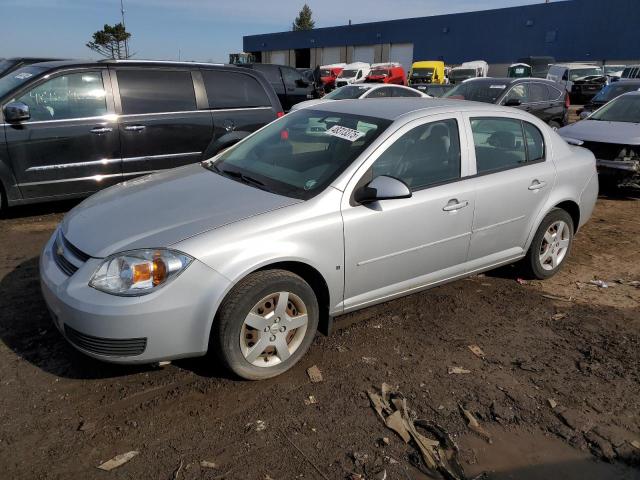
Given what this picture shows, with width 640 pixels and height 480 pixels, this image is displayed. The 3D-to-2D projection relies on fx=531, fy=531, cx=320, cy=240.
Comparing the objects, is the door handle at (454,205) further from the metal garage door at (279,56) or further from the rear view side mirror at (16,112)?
the metal garage door at (279,56)

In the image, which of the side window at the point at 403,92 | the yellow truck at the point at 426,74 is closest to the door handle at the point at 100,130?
the side window at the point at 403,92

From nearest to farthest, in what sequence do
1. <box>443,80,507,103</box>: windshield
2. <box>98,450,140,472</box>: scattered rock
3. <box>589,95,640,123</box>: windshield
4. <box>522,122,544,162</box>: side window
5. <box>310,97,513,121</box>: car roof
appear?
1. <box>98,450,140,472</box>: scattered rock
2. <box>310,97,513,121</box>: car roof
3. <box>522,122,544,162</box>: side window
4. <box>589,95,640,123</box>: windshield
5. <box>443,80,507,103</box>: windshield

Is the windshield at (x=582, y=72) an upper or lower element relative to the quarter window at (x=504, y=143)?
lower

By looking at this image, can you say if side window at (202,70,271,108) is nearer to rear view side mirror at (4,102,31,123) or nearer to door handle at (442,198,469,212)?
rear view side mirror at (4,102,31,123)

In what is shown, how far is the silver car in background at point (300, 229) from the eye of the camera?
2.80m

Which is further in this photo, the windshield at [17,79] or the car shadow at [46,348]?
the windshield at [17,79]

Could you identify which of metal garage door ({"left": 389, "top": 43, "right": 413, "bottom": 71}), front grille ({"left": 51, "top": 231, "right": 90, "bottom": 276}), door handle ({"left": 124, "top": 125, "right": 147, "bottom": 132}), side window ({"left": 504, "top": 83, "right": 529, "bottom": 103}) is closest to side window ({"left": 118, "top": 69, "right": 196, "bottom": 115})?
door handle ({"left": 124, "top": 125, "right": 147, "bottom": 132})

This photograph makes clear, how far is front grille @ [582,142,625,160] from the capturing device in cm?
779

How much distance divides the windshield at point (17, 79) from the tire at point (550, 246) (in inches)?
216

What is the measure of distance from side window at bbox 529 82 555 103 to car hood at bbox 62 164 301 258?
1025 centimetres

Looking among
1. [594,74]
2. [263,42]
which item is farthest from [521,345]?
[263,42]

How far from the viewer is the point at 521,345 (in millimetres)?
3738

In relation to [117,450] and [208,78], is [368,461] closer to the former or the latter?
[117,450]

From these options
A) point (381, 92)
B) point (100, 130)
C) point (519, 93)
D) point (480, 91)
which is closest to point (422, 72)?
point (381, 92)
